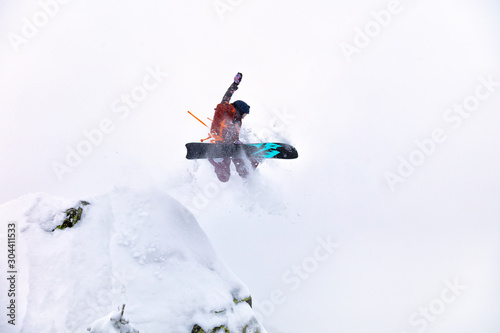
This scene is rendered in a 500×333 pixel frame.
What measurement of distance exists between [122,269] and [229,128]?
494 cm

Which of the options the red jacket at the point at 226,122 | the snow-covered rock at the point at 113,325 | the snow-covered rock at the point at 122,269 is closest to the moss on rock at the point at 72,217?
the snow-covered rock at the point at 122,269

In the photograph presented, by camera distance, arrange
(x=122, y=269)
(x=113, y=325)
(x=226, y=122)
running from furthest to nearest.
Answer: (x=226, y=122), (x=122, y=269), (x=113, y=325)

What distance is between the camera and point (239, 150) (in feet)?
29.2

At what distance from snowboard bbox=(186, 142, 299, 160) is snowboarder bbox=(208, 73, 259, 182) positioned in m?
0.22

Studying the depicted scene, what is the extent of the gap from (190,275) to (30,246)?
135 inches

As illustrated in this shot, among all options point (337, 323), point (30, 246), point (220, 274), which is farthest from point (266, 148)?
point (337, 323)

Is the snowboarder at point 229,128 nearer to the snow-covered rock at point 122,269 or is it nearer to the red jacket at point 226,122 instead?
the red jacket at point 226,122

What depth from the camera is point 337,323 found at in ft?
247

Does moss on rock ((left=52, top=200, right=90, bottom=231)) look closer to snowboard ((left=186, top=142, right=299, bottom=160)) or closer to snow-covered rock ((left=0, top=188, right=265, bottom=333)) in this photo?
snow-covered rock ((left=0, top=188, right=265, bottom=333))

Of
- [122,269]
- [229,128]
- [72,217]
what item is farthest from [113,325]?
[229,128]

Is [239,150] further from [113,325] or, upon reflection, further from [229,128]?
[113,325]

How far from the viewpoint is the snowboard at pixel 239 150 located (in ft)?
28.3

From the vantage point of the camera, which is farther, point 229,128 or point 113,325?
point 229,128

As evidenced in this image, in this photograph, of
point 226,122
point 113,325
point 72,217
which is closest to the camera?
point 113,325
